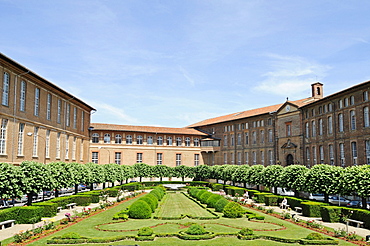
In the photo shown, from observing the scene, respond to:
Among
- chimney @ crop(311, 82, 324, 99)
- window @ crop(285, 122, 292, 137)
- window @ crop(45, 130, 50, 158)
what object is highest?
chimney @ crop(311, 82, 324, 99)

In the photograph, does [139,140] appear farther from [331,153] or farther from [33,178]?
[33,178]

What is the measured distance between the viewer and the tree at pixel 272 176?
1353 inches

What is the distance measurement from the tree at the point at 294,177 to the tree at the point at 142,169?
31.6 m

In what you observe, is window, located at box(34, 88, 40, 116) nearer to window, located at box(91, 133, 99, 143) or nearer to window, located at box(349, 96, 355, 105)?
window, located at box(91, 133, 99, 143)

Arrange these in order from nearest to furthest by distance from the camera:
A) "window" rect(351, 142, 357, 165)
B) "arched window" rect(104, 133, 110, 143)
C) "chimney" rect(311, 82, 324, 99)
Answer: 1. "window" rect(351, 142, 357, 165)
2. "chimney" rect(311, 82, 324, 99)
3. "arched window" rect(104, 133, 110, 143)

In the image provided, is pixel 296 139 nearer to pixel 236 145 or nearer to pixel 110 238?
pixel 236 145

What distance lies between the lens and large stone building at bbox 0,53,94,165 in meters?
29.6

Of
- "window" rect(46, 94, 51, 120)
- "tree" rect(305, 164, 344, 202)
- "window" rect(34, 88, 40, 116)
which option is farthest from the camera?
"window" rect(46, 94, 51, 120)

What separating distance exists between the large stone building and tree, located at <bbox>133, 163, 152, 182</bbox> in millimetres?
12920

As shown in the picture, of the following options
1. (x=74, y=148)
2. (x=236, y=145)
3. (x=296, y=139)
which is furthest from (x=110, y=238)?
(x=236, y=145)

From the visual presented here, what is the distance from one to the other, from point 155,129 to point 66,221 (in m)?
48.0

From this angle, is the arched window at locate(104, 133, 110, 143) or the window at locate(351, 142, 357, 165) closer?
the window at locate(351, 142, 357, 165)

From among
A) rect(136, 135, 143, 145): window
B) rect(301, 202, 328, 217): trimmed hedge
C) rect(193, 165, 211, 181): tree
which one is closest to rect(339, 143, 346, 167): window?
rect(301, 202, 328, 217): trimmed hedge

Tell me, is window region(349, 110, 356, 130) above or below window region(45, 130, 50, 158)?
above
